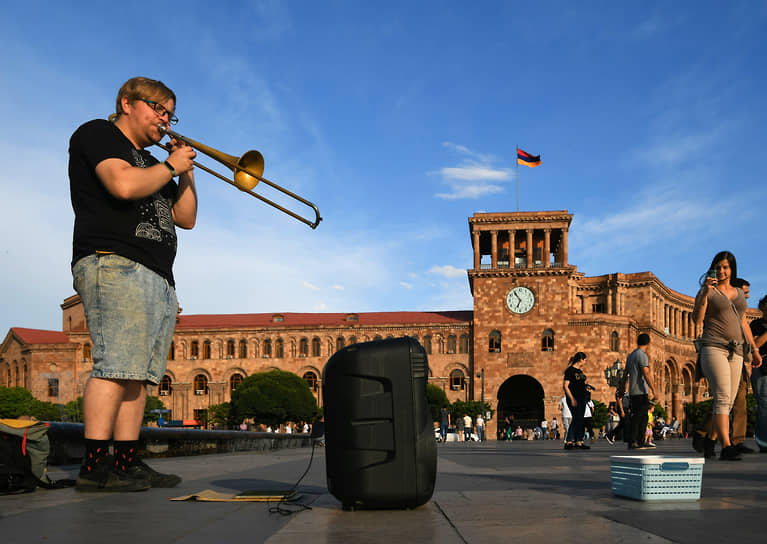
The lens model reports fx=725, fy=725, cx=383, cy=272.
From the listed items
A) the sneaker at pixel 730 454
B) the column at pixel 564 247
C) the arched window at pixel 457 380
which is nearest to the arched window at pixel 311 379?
the arched window at pixel 457 380

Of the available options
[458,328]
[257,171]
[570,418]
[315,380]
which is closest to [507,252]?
[458,328]

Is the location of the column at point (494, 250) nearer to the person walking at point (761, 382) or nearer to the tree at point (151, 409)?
the tree at point (151, 409)

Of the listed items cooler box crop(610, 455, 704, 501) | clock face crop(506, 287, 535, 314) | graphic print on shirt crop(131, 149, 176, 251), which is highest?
clock face crop(506, 287, 535, 314)

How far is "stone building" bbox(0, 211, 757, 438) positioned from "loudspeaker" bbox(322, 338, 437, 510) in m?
49.0

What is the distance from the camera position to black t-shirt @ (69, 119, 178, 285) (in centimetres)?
361

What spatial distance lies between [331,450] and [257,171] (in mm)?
1926

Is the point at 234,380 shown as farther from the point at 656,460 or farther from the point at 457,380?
the point at 656,460

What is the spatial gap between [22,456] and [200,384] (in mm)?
58380

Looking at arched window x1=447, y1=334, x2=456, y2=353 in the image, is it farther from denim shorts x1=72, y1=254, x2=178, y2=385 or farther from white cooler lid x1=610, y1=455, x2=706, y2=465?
white cooler lid x1=610, y1=455, x2=706, y2=465

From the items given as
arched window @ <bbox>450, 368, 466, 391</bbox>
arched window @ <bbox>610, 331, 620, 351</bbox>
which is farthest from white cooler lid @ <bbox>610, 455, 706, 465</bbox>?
arched window @ <bbox>450, 368, 466, 391</bbox>

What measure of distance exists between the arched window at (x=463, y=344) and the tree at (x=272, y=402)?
40.8ft

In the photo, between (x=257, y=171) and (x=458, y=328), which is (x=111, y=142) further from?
(x=458, y=328)

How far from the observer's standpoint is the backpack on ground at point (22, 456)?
11.9 feet

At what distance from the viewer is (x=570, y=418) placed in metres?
12.9
